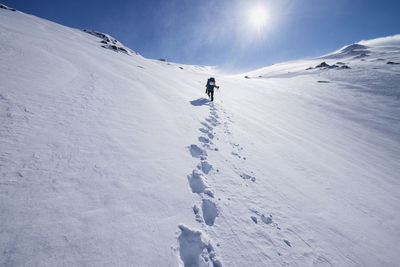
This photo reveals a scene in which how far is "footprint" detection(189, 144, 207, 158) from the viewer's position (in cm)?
360

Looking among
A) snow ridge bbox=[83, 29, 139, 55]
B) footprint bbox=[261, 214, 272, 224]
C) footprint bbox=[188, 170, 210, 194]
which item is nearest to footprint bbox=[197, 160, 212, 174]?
footprint bbox=[188, 170, 210, 194]

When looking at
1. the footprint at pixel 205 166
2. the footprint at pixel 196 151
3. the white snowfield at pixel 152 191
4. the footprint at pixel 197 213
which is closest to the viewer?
the white snowfield at pixel 152 191

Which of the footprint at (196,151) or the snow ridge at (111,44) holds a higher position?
the snow ridge at (111,44)

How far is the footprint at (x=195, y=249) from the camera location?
68.5 inches

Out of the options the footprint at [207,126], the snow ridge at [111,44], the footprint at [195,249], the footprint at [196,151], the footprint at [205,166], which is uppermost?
the snow ridge at [111,44]

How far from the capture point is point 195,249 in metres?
1.82

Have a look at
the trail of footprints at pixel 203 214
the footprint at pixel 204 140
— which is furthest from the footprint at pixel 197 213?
the footprint at pixel 204 140

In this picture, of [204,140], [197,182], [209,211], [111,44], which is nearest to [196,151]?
[204,140]

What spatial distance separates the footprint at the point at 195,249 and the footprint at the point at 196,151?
175cm

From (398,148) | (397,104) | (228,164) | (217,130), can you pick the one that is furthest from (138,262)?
(397,104)

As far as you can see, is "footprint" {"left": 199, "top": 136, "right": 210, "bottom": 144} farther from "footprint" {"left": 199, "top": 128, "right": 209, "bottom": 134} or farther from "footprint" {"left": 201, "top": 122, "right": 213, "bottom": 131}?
"footprint" {"left": 201, "top": 122, "right": 213, "bottom": 131}

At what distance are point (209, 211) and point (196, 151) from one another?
158cm

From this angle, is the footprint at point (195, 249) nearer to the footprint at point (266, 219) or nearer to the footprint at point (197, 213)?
the footprint at point (197, 213)

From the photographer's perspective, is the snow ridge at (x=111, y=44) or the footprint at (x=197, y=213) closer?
the footprint at (x=197, y=213)
